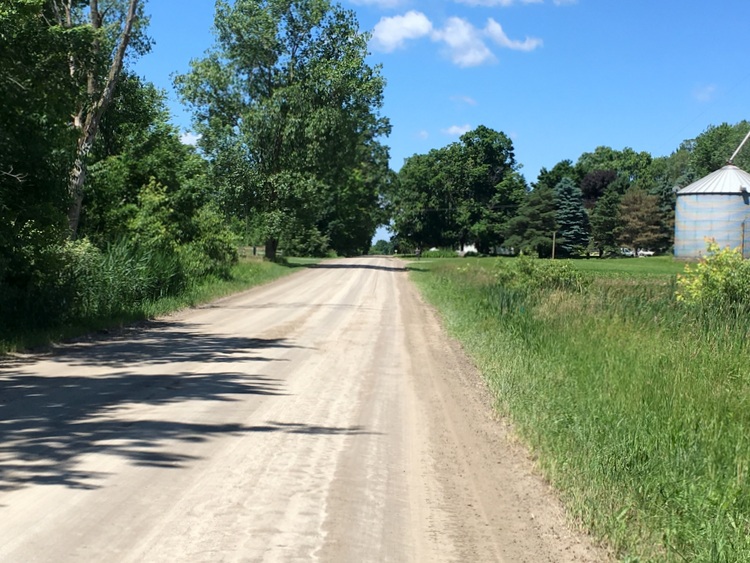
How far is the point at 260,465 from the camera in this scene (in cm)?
619

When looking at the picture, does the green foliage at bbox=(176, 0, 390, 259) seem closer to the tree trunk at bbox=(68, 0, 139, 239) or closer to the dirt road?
the tree trunk at bbox=(68, 0, 139, 239)

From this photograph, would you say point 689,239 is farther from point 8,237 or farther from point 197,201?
point 8,237

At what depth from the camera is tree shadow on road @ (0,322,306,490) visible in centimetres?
611

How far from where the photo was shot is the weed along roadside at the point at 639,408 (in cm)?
493

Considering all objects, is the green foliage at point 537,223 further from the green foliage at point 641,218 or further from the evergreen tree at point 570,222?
the green foliage at point 641,218

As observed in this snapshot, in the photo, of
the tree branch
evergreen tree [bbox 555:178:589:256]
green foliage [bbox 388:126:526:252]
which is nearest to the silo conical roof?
evergreen tree [bbox 555:178:589:256]

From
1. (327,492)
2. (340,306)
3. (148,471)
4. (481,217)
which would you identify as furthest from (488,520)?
(481,217)

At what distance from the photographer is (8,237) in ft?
45.7

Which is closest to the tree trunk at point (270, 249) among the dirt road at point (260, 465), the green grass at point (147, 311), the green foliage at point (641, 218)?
the green grass at point (147, 311)

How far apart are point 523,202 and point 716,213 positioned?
93.7 feet

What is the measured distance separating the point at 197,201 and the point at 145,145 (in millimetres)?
3187

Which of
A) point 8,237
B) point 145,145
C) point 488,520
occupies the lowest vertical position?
point 488,520

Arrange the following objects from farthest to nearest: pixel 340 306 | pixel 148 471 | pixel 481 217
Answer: pixel 481 217, pixel 340 306, pixel 148 471

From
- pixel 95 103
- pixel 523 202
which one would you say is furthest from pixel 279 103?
pixel 523 202
